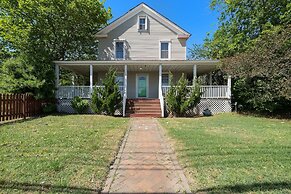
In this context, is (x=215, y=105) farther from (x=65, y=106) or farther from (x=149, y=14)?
(x=65, y=106)

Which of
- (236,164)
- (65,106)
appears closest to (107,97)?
(65,106)

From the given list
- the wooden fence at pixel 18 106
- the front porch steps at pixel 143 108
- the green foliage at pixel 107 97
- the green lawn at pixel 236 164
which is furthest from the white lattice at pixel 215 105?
the wooden fence at pixel 18 106

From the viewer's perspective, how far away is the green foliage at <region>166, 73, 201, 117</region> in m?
14.7

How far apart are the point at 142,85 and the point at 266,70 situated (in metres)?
9.81

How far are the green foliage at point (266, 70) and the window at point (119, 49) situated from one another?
28.8 feet

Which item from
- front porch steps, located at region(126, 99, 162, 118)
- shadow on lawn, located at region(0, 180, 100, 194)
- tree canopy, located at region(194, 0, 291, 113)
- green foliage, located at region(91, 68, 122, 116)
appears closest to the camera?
shadow on lawn, located at region(0, 180, 100, 194)

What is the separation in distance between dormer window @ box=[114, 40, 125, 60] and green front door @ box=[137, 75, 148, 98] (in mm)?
2306

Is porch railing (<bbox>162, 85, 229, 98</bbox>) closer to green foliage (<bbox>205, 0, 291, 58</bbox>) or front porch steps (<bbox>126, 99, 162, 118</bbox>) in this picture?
front porch steps (<bbox>126, 99, 162, 118</bbox>)

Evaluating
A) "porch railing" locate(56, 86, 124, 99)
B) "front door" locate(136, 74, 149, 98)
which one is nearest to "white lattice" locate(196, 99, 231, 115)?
"front door" locate(136, 74, 149, 98)

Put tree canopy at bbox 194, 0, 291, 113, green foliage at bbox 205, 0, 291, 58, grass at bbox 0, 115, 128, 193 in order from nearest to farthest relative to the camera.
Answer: grass at bbox 0, 115, 128, 193, tree canopy at bbox 194, 0, 291, 113, green foliage at bbox 205, 0, 291, 58

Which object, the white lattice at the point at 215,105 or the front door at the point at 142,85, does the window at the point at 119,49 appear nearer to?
the front door at the point at 142,85

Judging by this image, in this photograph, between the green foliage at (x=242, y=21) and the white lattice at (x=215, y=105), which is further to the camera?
the green foliage at (x=242, y=21)

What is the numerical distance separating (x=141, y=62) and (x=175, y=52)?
5029mm

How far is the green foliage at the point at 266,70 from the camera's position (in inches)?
495
